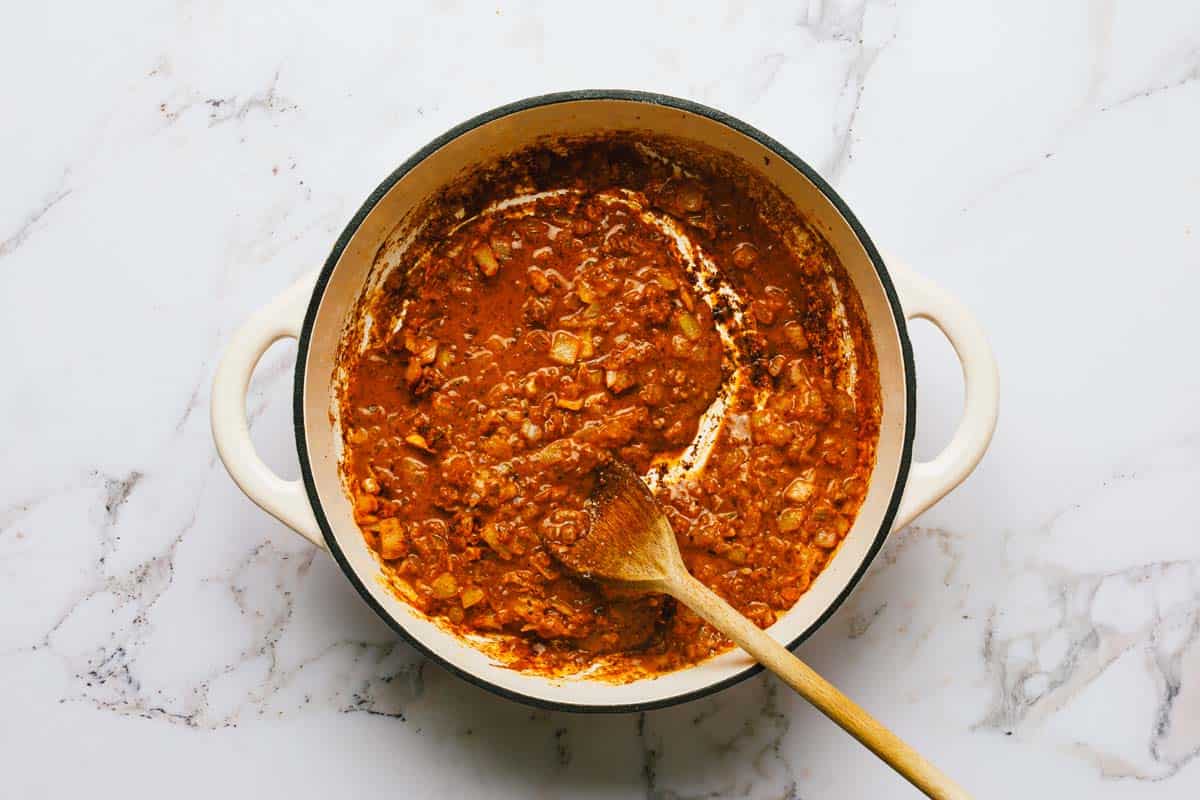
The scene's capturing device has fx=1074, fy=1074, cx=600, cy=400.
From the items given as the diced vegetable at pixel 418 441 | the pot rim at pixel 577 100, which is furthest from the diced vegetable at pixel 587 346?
the pot rim at pixel 577 100

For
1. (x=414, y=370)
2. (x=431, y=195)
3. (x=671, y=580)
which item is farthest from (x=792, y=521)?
(x=431, y=195)

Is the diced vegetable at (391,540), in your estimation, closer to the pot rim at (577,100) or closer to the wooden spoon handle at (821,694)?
the pot rim at (577,100)

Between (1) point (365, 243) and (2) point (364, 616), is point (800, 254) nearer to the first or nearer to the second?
(1) point (365, 243)

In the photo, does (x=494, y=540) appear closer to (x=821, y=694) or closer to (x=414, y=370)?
(x=414, y=370)

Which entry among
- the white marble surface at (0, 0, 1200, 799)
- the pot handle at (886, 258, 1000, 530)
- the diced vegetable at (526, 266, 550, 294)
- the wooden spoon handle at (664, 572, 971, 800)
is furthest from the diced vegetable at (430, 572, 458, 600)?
the pot handle at (886, 258, 1000, 530)

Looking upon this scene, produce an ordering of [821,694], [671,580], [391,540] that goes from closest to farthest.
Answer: [821,694], [671,580], [391,540]
